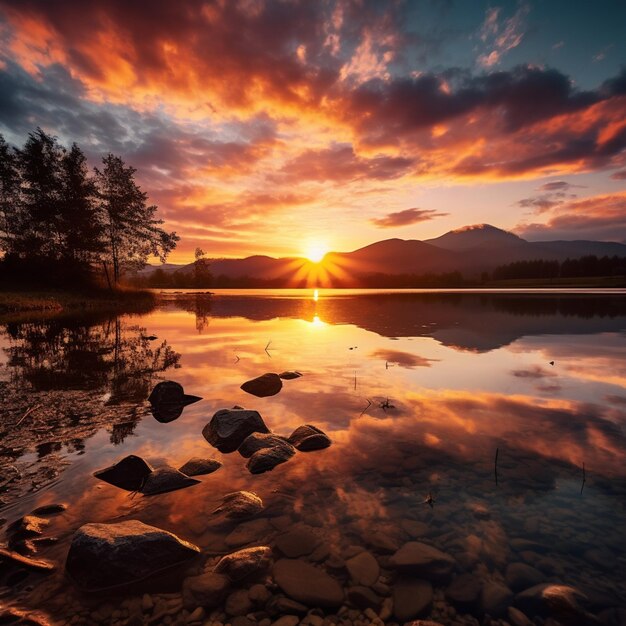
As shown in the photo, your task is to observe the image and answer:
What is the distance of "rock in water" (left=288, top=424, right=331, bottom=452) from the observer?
8254 mm

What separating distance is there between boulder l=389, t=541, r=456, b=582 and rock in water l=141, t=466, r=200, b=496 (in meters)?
3.99

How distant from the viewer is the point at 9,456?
286 inches

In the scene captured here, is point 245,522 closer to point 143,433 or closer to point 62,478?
point 62,478

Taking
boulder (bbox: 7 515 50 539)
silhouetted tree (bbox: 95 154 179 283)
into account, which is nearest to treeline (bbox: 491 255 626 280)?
silhouetted tree (bbox: 95 154 179 283)

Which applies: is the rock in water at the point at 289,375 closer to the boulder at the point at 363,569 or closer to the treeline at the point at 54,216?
the boulder at the point at 363,569

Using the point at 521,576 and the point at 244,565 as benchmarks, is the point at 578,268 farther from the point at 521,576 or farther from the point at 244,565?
the point at 244,565

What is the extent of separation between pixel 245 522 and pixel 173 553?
1.15 metres

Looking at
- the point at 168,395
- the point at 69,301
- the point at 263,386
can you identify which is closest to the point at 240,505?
the point at 168,395

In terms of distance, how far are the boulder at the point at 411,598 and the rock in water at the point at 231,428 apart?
4.97 m

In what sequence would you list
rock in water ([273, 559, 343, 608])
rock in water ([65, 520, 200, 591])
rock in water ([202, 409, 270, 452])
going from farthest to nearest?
rock in water ([202, 409, 270, 452]) → rock in water ([65, 520, 200, 591]) → rock in water ([273, 559, 343, 608])

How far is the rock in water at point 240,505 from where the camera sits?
5.70 m

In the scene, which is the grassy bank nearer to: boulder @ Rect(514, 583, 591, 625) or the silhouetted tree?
the silhouetted tree

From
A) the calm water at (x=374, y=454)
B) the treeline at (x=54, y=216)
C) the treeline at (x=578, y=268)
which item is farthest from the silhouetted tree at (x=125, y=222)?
the treeline at (x=578, y=268)

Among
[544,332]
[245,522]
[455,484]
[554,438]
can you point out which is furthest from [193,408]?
[544,332]
